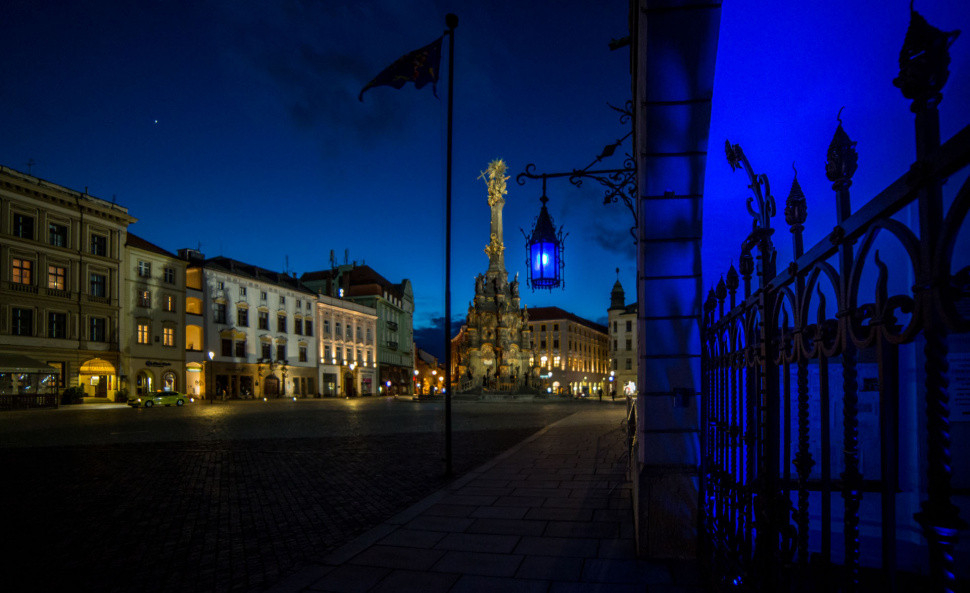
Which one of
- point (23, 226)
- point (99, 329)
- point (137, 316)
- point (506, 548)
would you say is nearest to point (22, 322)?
point (99, 329)

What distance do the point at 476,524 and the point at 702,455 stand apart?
264 centimetres

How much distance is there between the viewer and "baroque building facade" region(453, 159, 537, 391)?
51.9 m

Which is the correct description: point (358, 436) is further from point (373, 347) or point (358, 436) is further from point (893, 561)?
point (373, 347)

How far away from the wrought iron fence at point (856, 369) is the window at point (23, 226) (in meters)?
44.4

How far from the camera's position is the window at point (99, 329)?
41.3 m

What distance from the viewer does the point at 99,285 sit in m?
42.3

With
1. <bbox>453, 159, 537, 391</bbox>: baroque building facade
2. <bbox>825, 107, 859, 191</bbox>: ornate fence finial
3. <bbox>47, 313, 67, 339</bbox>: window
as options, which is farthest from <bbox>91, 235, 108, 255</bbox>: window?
<bbox>825, 107, 859, 191</bbox>: ornate fence finial

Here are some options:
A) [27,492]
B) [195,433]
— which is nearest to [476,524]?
[27,492]

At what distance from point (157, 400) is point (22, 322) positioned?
903 centimetres

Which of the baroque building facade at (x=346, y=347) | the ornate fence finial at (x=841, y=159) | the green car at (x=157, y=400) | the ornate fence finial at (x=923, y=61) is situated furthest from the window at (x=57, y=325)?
the ornate fence finial at (x=923, y=61)

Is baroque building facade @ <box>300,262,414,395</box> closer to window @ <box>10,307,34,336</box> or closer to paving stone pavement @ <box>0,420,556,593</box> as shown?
window @ <box>10,307,34,336</box>

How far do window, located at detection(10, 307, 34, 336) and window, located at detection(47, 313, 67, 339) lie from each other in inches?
39.4

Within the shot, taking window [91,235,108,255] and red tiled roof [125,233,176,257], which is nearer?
window [91,235,108,255]

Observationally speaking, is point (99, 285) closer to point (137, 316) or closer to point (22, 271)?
point (137, 316)
